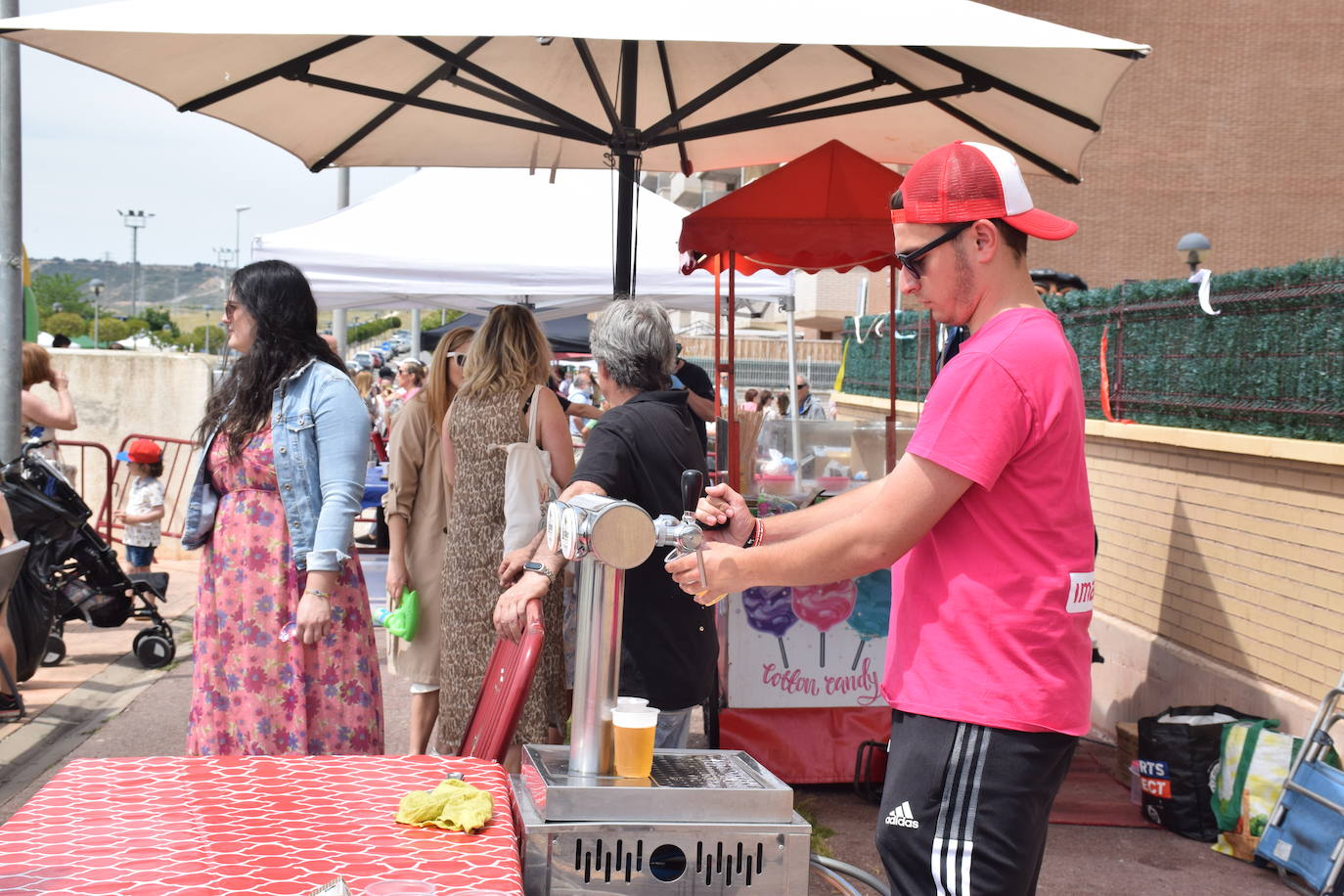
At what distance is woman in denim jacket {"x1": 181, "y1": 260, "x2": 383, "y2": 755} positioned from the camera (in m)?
3.43

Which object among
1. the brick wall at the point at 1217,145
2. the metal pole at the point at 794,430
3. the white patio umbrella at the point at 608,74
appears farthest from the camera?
the brick wall at the point at 1217,145

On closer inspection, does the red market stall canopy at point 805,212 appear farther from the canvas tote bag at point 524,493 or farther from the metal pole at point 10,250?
the metal pole at point 10,250

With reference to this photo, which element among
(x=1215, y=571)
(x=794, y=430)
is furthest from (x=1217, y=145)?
(x=1215, y=571)

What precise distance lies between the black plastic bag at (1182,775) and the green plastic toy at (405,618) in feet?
10.9

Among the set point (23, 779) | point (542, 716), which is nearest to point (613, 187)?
point (542, 716)

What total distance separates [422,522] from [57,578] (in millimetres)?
3499

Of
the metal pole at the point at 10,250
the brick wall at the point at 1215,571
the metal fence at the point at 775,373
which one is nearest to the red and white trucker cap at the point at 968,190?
the brick wall at the point at 1215,571

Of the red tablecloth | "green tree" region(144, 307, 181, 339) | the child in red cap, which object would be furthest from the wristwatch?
"green tree" region(144, 307, 181, 339)

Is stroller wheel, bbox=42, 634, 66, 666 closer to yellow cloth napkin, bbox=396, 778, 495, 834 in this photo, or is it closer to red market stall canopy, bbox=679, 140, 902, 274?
red market stall canopy, bbox=679, 140, 902, 274

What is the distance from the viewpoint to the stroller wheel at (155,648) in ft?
25.3

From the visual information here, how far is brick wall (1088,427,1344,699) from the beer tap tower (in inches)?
167

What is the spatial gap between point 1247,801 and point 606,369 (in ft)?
11.3

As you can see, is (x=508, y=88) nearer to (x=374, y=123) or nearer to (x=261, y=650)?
(x=374, y=123)

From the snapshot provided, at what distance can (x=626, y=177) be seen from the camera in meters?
5.35
